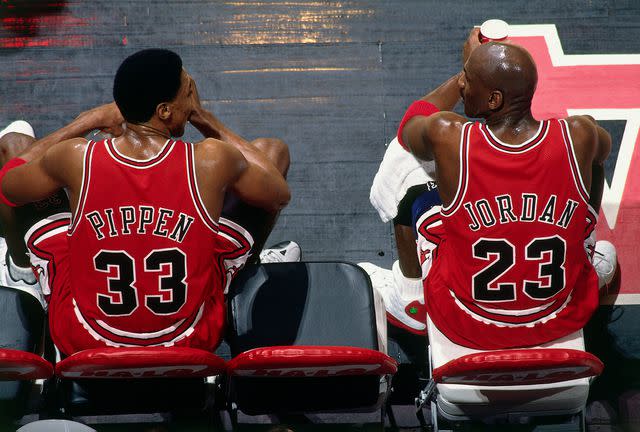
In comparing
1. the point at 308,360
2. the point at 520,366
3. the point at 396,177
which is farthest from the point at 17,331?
the point at 520,366

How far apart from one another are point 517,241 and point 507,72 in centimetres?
50

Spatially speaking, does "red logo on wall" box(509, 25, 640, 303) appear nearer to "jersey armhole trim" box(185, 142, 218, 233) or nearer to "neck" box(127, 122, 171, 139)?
"jersey armhole trim" box(185, 142, 218, 233)

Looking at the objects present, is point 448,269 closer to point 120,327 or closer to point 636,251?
point 120,327

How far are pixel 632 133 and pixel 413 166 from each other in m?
1.33

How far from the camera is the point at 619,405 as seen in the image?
321 centimetres

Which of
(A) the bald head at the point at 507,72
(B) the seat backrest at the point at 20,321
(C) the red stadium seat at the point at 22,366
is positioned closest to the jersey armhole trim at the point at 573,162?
(A) the bald head at the point at 507,72

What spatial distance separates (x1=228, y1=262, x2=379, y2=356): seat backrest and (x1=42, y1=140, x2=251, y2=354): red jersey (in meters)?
0.15

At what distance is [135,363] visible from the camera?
216 cm

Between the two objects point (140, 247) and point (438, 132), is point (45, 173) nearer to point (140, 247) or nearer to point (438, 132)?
point (140, 247)

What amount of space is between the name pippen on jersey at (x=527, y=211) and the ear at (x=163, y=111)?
961 millimetres

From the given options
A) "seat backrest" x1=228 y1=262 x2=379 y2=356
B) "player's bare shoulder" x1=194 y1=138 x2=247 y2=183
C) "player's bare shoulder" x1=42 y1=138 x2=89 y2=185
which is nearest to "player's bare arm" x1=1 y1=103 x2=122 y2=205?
"player's bare shoulder" x1=42 y1=138 x2=89 y2=185

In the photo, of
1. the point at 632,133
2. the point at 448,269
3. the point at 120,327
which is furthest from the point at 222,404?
the point at 632,133

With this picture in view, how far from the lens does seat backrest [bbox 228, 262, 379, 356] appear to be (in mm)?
2631

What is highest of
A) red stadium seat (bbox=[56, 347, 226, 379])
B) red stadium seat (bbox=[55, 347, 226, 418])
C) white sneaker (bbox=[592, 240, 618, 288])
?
red stadium seat (bbox=[56, 347, 226, 379])
